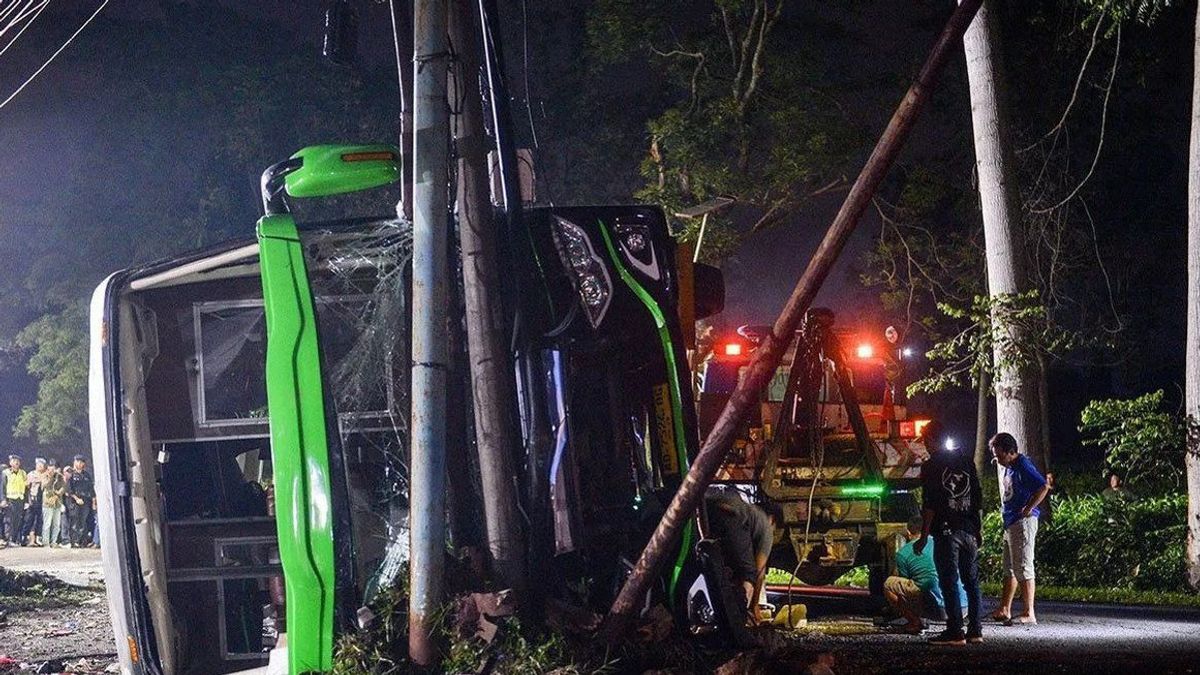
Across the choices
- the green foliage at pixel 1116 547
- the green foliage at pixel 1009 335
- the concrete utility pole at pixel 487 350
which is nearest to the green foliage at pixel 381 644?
the concrete utility pole at pixel 487 350

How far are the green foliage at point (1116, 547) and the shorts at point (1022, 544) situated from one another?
Answer: 199 inches

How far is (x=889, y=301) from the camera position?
2709cm

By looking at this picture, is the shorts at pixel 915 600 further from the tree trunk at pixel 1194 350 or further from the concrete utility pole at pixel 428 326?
the tree trunk at pixel 1194 350

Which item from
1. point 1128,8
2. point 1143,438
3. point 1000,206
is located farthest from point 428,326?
point 1143,438

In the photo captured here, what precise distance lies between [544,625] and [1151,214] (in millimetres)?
26813

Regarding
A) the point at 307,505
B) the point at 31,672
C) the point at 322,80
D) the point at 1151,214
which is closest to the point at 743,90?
the point at 322,80

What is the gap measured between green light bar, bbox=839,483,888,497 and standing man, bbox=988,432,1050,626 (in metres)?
1.07

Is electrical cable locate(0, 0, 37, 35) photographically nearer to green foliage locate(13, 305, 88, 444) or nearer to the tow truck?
the tow truck

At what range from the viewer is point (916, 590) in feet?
36.9

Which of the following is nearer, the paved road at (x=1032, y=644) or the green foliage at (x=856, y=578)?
the paved road at (x=1032, y=644)

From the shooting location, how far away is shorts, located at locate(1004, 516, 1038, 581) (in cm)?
1164

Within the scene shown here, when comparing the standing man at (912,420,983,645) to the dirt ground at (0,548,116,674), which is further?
the dirt ground at (0,548,116,674)

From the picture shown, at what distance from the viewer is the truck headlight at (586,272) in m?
7.66

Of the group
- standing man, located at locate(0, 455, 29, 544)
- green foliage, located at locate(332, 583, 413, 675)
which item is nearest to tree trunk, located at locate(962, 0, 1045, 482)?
green foliage, located at locate(332, 583, 413, 675)
